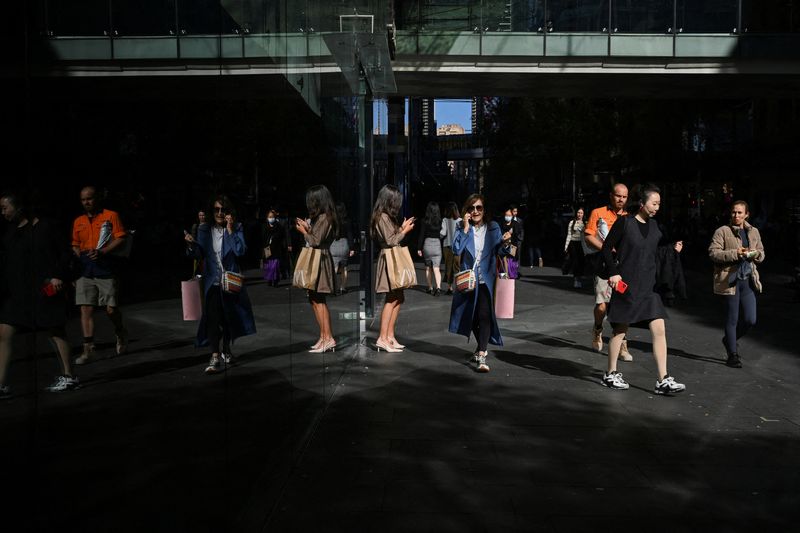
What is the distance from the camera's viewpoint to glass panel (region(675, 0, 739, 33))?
24625mm

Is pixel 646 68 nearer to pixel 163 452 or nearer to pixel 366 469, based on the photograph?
pixel 366 469

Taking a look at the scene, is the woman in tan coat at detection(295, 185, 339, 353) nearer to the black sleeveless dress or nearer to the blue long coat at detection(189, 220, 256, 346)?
the blue long coat at detection(189, 220, 256, 346)

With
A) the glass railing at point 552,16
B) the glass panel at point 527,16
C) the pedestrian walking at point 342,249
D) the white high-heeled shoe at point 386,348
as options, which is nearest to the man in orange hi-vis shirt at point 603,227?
the white high-heeled shoe at point 386,348

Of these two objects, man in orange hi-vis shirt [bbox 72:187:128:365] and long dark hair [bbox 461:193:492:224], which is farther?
long dark hair [bbox 461:193:492:224]

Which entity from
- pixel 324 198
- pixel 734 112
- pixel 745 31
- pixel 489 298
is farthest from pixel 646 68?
pixel 734 112

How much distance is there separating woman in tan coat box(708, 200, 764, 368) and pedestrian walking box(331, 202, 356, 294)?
3.72 m

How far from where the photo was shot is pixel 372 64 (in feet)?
36.8

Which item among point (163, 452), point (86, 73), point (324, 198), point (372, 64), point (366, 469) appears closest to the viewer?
point (86, 73)

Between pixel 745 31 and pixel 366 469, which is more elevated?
pixel 745 31

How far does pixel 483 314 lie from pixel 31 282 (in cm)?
723

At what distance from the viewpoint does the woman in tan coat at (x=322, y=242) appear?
599cm

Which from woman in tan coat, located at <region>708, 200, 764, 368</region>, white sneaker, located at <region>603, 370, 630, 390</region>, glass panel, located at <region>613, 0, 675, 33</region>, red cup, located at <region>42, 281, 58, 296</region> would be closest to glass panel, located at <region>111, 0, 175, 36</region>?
red cup, located at <region>42, 281, 58, 296</region>

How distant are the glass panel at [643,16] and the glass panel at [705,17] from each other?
31 cm

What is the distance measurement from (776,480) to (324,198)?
11.3 ft
